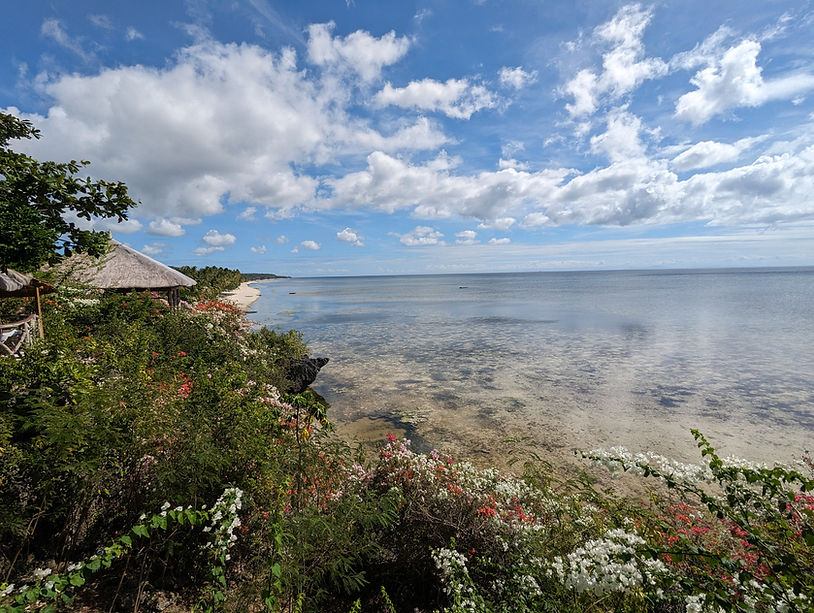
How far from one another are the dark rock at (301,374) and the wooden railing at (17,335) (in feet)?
24.5

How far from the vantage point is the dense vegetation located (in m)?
3.10

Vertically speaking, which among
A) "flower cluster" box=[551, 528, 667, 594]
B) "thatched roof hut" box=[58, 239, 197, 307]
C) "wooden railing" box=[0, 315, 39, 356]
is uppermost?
"thatched roof hut" box=[58, 239, 197, 307]

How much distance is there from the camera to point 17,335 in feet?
25.6

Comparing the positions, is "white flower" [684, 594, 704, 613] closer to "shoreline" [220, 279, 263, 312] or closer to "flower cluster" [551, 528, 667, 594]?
"flower cluster" [551, 528, 667, 594]

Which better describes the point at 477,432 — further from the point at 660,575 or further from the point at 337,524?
the point at 660,575

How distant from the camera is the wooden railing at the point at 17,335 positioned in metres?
7.06

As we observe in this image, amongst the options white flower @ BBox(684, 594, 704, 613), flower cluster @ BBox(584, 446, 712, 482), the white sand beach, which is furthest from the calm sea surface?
the white sand beach

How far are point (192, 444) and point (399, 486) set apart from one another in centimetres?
Result: 298

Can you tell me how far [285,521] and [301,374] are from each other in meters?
12.4

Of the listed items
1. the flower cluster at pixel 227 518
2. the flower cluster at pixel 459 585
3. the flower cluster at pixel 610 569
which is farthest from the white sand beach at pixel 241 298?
the flower cluster at pixel 610 569

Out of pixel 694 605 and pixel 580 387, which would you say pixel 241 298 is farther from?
pixel 694 605

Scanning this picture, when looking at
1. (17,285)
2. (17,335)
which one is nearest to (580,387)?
(17,285)

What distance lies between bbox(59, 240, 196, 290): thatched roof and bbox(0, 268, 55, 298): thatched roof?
345 inches

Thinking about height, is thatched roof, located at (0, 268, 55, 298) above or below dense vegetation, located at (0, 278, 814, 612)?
above
